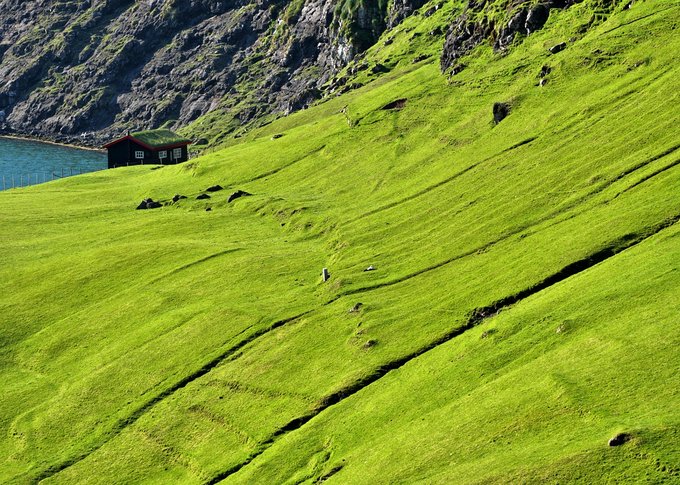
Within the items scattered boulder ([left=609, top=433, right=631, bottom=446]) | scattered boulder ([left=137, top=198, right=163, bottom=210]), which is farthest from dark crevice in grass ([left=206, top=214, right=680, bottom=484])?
scattered boulder ([left=137, top=198, right=163, bottom=210])

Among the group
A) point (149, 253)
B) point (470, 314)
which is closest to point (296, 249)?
point (149, 253)

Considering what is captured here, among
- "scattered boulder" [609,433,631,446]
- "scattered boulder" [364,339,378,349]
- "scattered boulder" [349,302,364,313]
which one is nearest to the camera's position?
"scattered boulder" [609,433,631,446]

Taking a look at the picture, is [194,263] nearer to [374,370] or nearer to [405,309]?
[405,309]

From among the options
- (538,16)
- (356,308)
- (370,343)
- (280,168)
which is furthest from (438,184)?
(538,16)

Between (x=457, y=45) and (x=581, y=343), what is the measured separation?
436ft

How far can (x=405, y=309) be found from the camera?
89.0m

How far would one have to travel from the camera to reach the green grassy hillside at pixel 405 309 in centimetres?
6153

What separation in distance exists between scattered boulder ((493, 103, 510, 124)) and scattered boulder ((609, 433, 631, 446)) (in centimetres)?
9525

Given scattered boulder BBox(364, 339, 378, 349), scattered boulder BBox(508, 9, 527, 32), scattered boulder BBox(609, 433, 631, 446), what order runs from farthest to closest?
scattered boulder BBox(508, 9, 527, 32), scattered boulder BBox(364, 339, 378, 349), scattered boulder BBox(609, 433, 631, 446)

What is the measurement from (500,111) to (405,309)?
64766 mm

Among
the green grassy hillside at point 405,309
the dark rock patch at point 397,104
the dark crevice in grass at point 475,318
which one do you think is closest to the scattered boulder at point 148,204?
the green grassy hillside at point 405,309

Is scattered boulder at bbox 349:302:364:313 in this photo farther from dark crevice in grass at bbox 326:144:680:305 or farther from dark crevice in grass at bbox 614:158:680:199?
dark crevice in grass at bbox 614:158:680:199

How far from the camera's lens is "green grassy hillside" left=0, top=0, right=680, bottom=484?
61531 millimetres

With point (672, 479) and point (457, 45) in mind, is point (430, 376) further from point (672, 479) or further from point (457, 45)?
point (457, 45)
